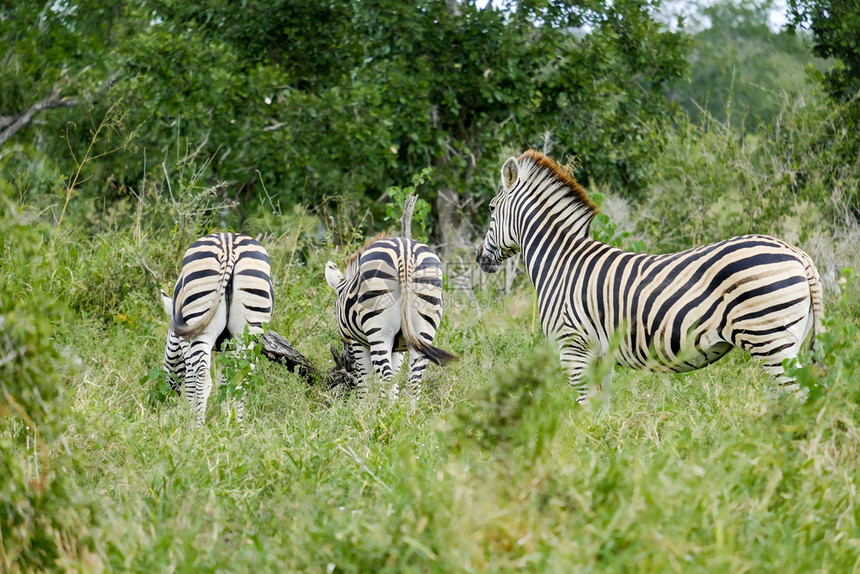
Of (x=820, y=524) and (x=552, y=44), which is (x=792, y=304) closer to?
(x=820, y=524)

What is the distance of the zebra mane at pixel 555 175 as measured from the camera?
5.64 m

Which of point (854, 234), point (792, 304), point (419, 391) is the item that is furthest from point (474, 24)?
point (792, 304)

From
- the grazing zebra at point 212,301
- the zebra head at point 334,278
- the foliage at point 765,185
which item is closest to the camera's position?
the grazing zebra at point 212,301

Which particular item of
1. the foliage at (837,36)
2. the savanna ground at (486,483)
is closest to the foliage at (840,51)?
the foliage at (837,36)

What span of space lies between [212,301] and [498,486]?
345 centimetres

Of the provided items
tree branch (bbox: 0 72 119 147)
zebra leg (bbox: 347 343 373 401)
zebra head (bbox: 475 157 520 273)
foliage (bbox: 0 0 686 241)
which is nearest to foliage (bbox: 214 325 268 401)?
zebra leg (bbox: 347 343 373 401)

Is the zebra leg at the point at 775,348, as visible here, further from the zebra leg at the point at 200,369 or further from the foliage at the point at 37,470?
the zebra leg at the point at 200,369

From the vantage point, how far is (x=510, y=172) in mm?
6113

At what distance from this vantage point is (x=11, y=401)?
3.37 meters

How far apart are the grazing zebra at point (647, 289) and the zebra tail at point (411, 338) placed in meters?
0.75

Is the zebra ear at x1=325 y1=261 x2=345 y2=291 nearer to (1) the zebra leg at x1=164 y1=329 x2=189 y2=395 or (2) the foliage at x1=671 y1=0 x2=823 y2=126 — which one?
(1) the zebra leg at x1=164 y1=329 x2=189 y2=395

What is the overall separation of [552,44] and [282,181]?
14.0 ft

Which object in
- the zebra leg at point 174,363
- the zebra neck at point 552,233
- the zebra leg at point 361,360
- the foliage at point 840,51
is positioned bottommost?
the zebra leg at point 174,363

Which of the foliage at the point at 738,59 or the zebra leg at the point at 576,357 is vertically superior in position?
the foliage at the point at 738,59
